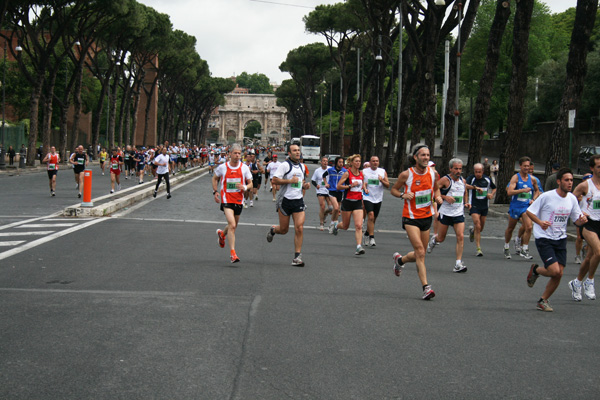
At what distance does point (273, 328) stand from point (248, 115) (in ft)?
573

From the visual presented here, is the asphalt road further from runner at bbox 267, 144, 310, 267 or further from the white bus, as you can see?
the white bus

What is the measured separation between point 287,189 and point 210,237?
3.76 meters

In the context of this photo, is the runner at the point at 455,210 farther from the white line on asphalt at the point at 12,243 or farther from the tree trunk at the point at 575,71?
the tree trunk at the point at 575,71

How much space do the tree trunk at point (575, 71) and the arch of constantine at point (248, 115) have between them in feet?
512

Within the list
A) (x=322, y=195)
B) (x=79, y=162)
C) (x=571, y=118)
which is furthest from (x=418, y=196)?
(x=79, y=162)

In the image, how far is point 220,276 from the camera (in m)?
9.66

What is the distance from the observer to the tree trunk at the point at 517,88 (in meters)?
23.3

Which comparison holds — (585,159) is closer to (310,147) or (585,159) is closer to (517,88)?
(517,88)

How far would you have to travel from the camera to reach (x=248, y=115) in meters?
180

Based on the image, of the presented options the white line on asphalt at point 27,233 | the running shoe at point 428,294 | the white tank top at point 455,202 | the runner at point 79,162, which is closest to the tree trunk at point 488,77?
the runner at point 79,162

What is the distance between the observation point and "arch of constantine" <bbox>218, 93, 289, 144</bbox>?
17750cm

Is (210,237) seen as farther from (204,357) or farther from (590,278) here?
(204,357)

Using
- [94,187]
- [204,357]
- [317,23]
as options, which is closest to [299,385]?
[204,357]

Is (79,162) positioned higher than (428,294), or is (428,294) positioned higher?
(79,162)
